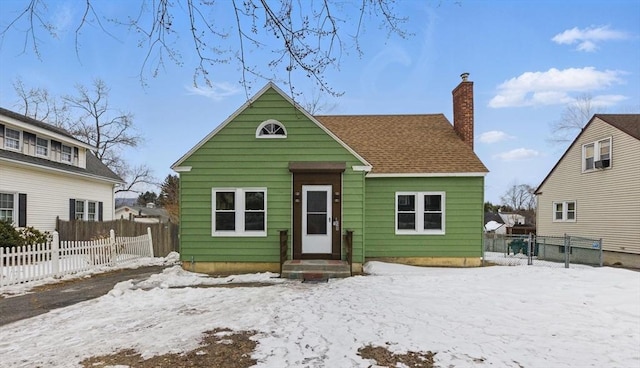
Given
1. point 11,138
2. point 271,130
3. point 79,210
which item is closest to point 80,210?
point 79,210

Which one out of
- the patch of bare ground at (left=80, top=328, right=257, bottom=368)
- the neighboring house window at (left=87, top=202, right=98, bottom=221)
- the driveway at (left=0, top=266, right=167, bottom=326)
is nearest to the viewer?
the patch of bare ground at (left=80, top=328, right=257, bottom=368)

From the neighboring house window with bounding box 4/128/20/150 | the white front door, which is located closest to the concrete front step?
the white front door

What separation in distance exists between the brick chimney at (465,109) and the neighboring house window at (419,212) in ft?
9.83

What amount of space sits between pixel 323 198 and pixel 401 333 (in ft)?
19.7

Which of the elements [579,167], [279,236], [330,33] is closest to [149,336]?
[330,33]

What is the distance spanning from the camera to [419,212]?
12.7m

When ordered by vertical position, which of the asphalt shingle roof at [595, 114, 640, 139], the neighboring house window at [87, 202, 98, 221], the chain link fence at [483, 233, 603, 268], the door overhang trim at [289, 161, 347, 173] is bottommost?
the chain link fence at [483, 233, 603, 268]

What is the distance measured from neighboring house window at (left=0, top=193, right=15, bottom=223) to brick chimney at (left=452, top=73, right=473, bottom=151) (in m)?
17.1

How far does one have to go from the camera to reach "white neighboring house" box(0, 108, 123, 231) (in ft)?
47.9

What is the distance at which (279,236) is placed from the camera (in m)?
10.9

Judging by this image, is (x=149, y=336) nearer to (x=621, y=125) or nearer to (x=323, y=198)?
(x=323, y=198)

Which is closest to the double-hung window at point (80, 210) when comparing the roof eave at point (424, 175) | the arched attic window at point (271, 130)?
the arched attic window at point (271, 130)

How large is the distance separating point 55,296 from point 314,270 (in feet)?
19.4

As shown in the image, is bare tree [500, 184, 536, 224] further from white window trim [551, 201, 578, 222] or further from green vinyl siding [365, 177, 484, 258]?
green vinyl siding [365, 177, 484, 258]
